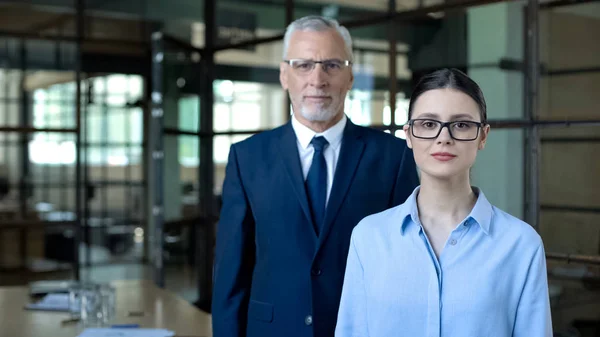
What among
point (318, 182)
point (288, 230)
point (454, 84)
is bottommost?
point (288, 230)

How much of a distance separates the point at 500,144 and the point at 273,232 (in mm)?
2633

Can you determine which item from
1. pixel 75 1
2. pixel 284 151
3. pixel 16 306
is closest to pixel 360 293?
pixel 284 151

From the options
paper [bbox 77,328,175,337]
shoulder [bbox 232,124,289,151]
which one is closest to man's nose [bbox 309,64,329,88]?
shoulder [bbox 232,124,289,151]

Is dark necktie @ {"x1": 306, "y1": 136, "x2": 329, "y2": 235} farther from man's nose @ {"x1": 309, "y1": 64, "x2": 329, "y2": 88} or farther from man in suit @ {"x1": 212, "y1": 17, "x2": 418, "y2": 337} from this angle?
man's nose @ {"x1": 309, "y1": 64, "x2": 329, "y2": 88}

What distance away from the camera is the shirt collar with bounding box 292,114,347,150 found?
7.14 feet

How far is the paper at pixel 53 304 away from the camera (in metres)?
3.32

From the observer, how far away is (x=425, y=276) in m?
1.55

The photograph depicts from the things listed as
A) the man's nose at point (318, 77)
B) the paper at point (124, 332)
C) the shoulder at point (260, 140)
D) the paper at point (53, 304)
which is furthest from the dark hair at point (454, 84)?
the paper at point (53, 304)

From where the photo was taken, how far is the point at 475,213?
1.56m

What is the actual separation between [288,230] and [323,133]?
0.29 metres

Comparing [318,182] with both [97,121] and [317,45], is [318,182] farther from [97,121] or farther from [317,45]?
[97,121]

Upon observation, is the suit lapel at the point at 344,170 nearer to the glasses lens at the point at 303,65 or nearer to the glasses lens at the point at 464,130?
the glasses lens at the point at 303,65

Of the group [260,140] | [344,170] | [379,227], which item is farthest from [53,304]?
[379,227]

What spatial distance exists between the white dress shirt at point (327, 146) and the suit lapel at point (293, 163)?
0.02 m
